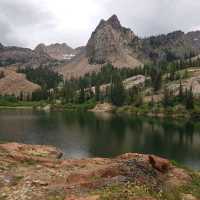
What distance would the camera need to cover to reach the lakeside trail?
25.7 meters

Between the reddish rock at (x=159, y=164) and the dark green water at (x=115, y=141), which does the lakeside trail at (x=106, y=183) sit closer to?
the reddish rock at (x=159, y=164)

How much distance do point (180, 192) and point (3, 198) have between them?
14.7 meters

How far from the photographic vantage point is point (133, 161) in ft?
102

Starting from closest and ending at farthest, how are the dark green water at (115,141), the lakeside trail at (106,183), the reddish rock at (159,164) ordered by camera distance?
the lakeside trail at (106,183)
the reddish rock at (159,164)
the dark green water at (115,141)

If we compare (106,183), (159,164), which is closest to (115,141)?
(159,164)

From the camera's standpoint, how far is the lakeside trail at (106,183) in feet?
84.4

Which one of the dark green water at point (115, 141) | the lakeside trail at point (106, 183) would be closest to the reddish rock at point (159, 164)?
the lakeside trail at point (106, 183)

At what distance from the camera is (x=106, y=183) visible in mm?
27375

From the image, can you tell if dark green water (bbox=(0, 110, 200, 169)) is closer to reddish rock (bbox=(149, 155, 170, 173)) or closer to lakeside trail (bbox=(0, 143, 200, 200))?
reddish rock (bbox=(149, 155, 170, 173))

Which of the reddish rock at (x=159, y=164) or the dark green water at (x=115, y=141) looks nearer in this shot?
the reddish rock at (x=159, y=164)

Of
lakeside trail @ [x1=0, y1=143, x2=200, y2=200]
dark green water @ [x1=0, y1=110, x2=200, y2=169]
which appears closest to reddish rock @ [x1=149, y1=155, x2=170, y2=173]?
lakeside trail @ [x1=0, y1=143, x2=200, y2=200]

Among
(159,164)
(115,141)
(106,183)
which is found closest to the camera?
(106,183)

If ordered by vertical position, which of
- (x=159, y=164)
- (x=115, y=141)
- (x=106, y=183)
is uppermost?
(x=159, y=164)

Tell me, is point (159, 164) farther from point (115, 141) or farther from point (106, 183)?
point (115, 141)
